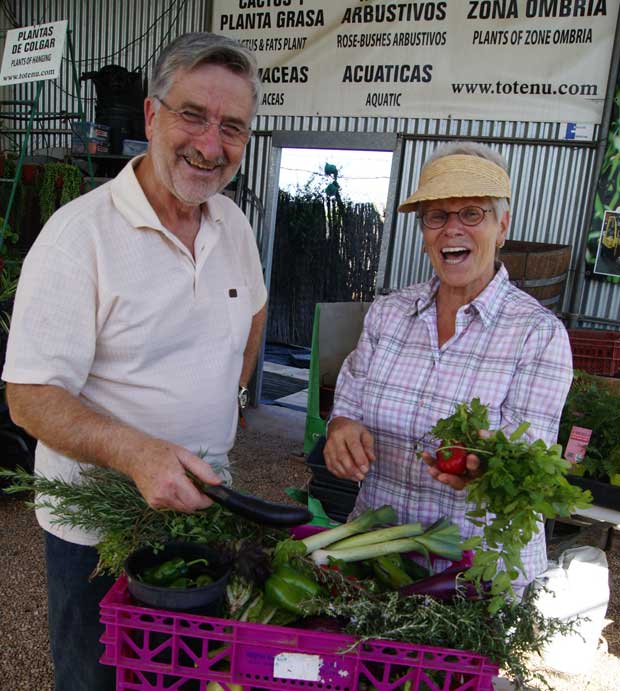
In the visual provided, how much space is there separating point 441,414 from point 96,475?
98cm

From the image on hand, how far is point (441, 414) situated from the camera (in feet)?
6.25

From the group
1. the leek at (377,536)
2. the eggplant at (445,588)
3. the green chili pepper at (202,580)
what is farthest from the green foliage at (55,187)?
the eggplant at (445,588)

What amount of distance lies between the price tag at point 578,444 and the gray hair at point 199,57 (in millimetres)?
2628

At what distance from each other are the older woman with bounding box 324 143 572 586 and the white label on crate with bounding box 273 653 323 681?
78cm

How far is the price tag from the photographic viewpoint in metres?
3.41

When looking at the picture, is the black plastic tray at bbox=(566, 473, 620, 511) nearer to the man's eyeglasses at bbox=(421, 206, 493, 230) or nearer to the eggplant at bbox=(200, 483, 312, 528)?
the man's eyeglasses at bbox=(421, 206, 493, 230)

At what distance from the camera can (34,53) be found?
16.0 feet

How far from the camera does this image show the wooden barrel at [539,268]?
4.26 m

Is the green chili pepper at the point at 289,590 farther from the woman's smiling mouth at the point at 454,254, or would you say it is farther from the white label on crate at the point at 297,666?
the woman's smiling mouth at the point at 454,254

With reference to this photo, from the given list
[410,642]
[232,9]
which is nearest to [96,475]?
[410,642]

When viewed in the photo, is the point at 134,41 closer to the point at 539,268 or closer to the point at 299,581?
the point at 539,268

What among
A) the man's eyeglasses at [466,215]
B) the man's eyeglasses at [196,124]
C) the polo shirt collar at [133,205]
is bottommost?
the polo shirt collar at [133,205]

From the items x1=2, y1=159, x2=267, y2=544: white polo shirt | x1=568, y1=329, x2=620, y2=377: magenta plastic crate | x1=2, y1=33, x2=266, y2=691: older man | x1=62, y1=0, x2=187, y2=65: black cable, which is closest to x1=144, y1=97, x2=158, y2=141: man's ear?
x1=2, y1=33, x2=266, y2=691: older man

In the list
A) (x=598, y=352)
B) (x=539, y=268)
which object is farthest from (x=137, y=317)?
(x=598, y=352)
